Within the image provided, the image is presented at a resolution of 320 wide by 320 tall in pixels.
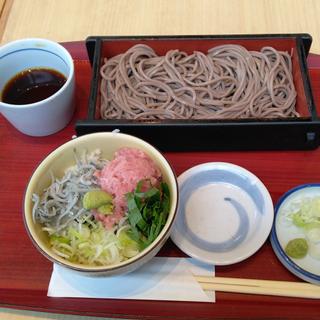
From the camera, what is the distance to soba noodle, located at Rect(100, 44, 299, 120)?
124 cm

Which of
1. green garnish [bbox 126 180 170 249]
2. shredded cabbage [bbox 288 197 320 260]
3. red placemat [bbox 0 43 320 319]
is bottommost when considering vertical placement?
red placemat [bbox 0 43 320 319]

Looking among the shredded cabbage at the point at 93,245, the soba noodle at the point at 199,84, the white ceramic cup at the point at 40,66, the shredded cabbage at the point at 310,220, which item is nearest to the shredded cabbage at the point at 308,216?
the shredded cabbage at the point at 310,220

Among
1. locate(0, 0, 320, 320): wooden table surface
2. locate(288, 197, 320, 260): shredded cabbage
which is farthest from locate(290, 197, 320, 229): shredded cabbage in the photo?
locate(0, 0, 320, 320): wooden table surface

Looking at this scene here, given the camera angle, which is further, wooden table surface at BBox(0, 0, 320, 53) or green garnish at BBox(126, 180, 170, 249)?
wooden table surface at BBox(0, 0, 320, 53)

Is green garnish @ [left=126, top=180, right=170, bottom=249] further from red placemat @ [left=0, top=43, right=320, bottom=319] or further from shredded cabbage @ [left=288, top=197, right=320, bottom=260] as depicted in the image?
shredded cabbage @ [left=288, top=197, right=320, bottom=260]

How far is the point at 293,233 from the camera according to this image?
1.04 m

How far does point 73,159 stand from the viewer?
1067mm

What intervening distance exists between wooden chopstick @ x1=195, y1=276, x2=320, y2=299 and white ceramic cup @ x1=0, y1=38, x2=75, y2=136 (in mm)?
600

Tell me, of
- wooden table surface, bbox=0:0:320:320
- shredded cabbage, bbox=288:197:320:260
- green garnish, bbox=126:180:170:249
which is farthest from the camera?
wooden table surface, bbox=0:0:320:320

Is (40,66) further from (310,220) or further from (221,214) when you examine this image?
(310,220)

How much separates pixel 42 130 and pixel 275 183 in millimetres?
684

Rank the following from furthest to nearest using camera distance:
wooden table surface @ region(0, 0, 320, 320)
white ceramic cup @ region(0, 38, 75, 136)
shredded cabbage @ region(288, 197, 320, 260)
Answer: wooden table surface @ region(0, 0, 320, 320), white ceramic cup @ region(0, 38, 75, 136), shredded cabbage @ region(288, 197, 320, 260)

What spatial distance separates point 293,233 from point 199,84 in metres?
0.52

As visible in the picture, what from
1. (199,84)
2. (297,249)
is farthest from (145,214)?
(199,84)
